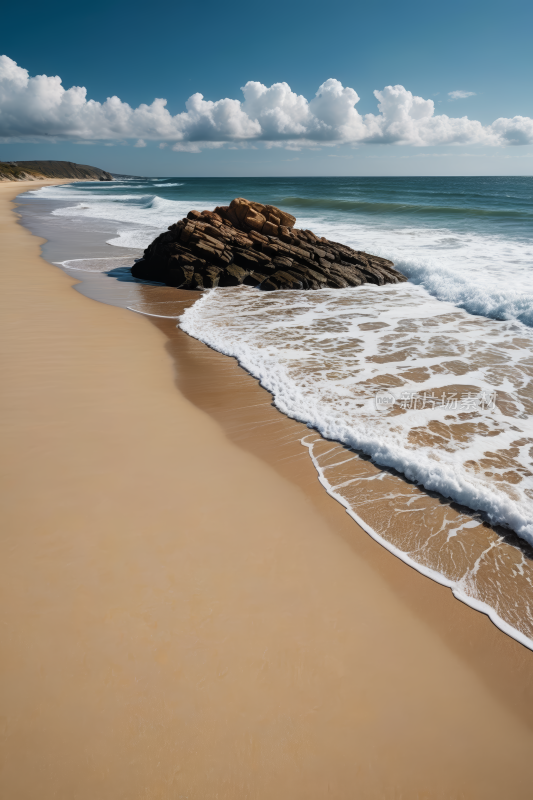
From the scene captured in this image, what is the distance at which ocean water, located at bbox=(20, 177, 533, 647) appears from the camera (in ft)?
12.6

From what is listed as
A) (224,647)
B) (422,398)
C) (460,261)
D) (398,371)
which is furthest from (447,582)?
(460,261)

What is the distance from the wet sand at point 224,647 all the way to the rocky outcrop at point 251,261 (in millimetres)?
9823

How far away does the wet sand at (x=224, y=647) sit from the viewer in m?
2.35

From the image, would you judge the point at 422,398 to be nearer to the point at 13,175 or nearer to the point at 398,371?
the point at 398,371

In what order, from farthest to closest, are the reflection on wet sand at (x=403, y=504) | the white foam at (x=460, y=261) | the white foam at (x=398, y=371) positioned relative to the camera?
the white foam at (x=460, y=261) < the white foam at (x=398, y=371) < the reflection on wet sand at (x=403, y=504)

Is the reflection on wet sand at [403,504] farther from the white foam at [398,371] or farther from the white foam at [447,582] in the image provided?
the white foam at [398,371]

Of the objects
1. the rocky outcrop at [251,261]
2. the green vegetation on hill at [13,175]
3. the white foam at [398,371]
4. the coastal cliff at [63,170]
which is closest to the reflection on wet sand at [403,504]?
the white foam at [398,371]

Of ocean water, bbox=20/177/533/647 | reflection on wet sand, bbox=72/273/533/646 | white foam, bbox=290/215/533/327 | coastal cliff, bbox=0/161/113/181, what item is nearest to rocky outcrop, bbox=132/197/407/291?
ocean water, bbox=20/177/533/647

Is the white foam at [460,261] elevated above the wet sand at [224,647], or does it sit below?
above

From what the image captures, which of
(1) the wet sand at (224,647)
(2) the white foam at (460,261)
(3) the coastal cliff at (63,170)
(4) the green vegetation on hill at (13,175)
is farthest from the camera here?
(3) the coastal cliff at (63,170)

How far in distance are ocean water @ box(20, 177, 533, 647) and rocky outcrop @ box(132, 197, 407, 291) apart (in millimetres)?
755

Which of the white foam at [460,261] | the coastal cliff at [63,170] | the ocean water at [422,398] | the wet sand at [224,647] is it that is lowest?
the wet sand at [224,647]

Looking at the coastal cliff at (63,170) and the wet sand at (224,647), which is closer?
the wet sand at (224,647)

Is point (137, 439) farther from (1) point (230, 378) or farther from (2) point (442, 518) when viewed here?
(2) point (442, 518)
